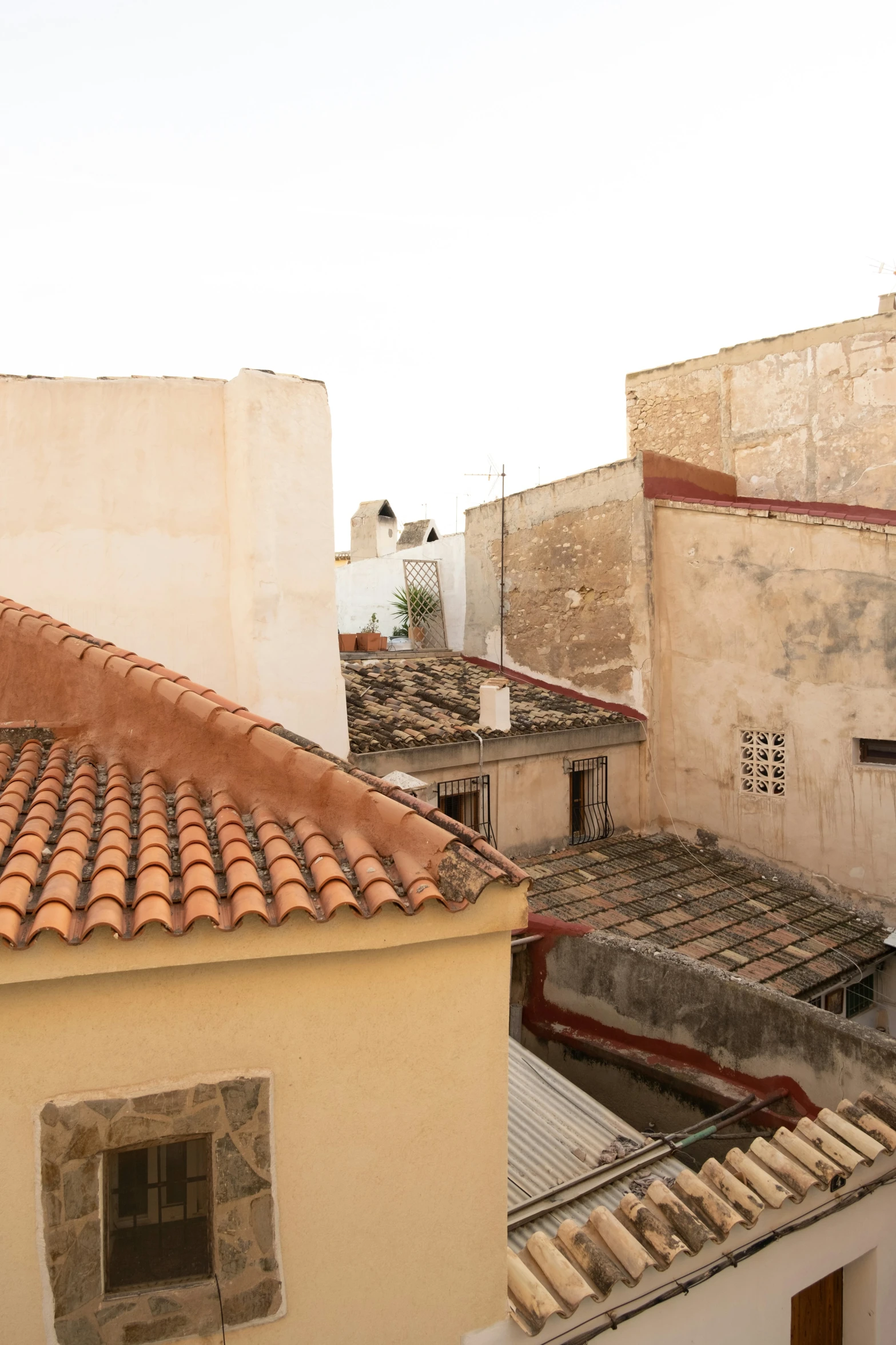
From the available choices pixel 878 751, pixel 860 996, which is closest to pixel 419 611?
pixel 878 751

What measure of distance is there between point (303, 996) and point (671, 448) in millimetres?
14619

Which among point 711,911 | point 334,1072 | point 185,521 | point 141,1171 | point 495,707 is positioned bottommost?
point 711,911

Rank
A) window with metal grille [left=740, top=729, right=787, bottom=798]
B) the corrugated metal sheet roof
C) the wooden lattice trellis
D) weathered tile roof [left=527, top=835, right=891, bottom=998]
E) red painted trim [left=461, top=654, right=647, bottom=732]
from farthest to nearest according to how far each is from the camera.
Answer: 1. the wooden lattice trellis
2. red painted trim [left=461, top=654, right=647, bottom=732]
3. window with metal grille [left=740, top=729, right=787, bottom=798]
4. weathered tile roof [left=527, top=835, right=891, bottom=998]
5. the corrugated metal sheet roof

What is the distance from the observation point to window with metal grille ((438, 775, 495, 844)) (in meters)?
11.8

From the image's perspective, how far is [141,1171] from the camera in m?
3.79

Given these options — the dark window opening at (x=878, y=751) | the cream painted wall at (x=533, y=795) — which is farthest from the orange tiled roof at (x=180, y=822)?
the dark window opening at (x=878, y=751)

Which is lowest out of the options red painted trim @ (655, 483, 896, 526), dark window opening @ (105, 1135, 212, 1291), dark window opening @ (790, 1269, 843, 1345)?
dark window opening @ (790, 1269, 843, 1345)

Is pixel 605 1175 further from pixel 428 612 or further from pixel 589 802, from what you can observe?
pixel 428 612

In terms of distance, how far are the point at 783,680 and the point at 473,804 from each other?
474 centimetres

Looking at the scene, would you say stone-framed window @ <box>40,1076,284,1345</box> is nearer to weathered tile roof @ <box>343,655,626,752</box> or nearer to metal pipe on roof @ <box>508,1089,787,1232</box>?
metal pipe on roof @ <box>508,1089,787,1232</box>

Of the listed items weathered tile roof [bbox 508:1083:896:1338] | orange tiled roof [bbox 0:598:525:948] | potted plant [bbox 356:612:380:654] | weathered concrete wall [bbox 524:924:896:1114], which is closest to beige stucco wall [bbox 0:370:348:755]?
orange tiled roof [bbox 0:598:525:948]

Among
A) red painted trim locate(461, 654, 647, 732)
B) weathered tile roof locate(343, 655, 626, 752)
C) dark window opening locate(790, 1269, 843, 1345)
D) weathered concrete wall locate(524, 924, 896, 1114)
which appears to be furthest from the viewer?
red painted trim locate(461, 654, 647, 732)

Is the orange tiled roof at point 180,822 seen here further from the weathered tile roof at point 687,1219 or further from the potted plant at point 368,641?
the potted plant at point 368,641

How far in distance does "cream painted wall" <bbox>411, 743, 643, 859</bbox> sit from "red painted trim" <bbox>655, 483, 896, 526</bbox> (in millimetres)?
3862
